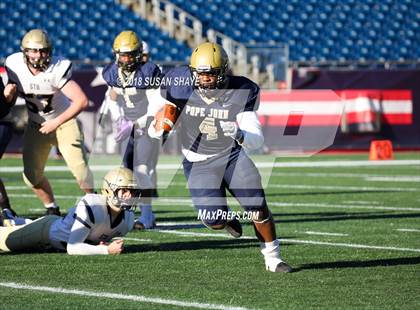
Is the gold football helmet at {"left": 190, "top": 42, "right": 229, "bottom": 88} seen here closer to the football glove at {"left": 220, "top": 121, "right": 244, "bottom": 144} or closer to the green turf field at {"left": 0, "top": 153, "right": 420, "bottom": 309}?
the football glove at {"left": 220, "top": 121, "right": 244, "bottom": 144}

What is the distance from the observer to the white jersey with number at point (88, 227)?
6.23 meters

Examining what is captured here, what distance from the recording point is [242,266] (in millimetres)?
6020

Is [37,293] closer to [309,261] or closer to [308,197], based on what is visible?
[309,261]

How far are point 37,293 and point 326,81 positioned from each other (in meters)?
14.4

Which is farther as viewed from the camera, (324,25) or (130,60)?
(324,25)

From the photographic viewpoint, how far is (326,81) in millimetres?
18906

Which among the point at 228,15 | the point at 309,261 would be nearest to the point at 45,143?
the point at 309,261

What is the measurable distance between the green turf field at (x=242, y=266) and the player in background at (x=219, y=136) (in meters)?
0.35

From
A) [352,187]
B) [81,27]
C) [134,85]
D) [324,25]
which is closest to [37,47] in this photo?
[134,85]

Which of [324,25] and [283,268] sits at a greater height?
[283,268]

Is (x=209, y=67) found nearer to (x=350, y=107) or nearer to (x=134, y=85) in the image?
(x=134, y=85)

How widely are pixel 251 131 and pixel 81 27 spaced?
608 inches

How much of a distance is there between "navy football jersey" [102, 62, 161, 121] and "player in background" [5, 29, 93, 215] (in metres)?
0.45

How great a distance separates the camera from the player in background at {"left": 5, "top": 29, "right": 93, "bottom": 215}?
309 inches
